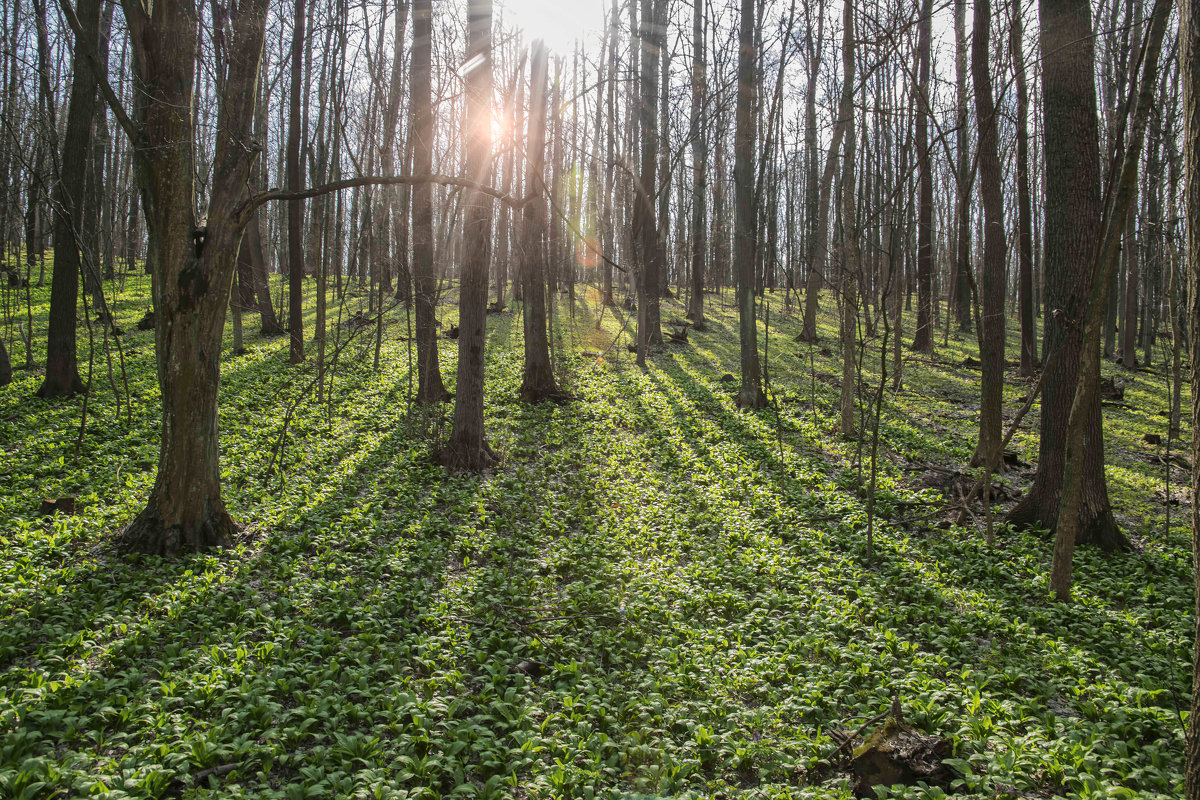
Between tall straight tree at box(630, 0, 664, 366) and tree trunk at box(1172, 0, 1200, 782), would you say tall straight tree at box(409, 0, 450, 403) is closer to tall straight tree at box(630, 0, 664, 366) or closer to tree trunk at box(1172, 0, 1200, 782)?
tall straight tree at box(630, 0, 664, 366)

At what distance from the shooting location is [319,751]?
338 centimetres

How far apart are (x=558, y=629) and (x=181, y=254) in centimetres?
462

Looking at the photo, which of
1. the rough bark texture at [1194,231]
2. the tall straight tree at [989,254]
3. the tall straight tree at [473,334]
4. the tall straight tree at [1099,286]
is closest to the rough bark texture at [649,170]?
the tall straight tree at [473,334]

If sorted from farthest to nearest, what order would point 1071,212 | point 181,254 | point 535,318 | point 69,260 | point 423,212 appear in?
1. point 535,318
2. point 423,212
3. point 69,260
4. point 1071,212
5. point 181,254

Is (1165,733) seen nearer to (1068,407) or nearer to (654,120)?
(1068,407)

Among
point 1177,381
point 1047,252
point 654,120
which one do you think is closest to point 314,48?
point 654,120

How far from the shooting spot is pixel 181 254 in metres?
5.65

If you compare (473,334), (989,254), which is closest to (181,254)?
(473,334)

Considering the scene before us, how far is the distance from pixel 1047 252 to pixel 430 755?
23.9ft

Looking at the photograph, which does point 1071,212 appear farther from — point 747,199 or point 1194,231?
point 747,199

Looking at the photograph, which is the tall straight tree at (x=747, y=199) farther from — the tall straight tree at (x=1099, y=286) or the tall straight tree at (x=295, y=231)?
the tall straight tree at (x=295, y=231)

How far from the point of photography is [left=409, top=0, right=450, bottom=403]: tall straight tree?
10.9 m

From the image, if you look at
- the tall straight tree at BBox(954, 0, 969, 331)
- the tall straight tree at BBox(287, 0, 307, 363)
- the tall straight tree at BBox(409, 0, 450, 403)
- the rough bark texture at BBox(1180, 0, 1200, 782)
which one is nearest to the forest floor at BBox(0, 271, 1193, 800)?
the rough bark texture at BBox(1180, 0, 1200, 782)

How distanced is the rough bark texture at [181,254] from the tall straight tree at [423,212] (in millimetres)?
4901
